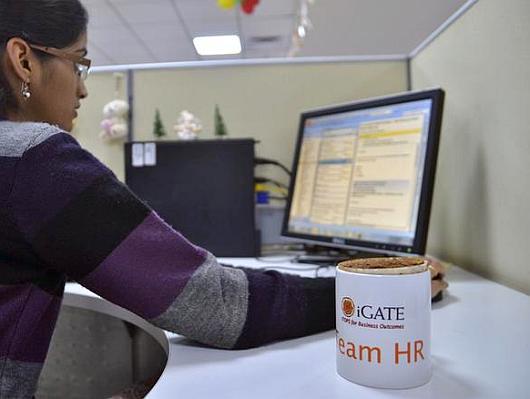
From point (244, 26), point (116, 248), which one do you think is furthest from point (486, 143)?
point (244, 26)

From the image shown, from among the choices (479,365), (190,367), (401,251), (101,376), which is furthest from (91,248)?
(101,376)

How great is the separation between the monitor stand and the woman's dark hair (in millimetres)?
680

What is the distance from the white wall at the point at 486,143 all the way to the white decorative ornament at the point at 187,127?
2.07 feet

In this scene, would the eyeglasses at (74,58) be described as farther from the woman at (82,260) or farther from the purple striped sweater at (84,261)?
the purple striped sweater at (84,261)

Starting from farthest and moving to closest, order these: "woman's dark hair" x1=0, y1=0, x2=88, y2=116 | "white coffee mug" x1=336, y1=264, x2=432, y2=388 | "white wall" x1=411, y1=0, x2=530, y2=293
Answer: "white wall" x1=411, y1=0, x2=530, y2=293
"woman's dark hair" x1=0, y1=0, x2=88, y2=116
"white coffee mug" x1=336, y1=264, x2=432, y2=388

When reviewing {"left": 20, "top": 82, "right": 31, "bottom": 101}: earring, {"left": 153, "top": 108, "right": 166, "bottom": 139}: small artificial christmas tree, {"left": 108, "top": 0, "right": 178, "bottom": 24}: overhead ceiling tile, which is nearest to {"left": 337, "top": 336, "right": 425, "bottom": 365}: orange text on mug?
{"left": 20, "top": 82, "right": 31, "bottom": 101}: earring

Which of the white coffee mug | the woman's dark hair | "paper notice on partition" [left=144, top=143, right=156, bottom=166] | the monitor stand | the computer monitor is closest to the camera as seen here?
the white coffee mug

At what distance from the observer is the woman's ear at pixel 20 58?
59cm

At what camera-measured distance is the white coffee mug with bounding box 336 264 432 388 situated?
1.36 ft

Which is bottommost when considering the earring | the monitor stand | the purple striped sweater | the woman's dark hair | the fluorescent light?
the monitor stand

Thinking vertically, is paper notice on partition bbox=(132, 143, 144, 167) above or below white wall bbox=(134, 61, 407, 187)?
below

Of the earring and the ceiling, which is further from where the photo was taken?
the ceiling

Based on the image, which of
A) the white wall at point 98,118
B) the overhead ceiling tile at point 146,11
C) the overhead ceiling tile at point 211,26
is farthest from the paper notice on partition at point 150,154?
the overhead ceiling tile at point 211,26

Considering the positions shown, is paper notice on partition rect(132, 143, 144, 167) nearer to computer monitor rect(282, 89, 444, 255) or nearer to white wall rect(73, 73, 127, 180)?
white wall rect(73, 73, 127, 180)
